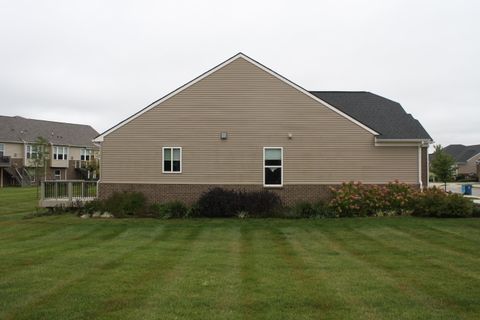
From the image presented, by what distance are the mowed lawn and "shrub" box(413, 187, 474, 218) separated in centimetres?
217

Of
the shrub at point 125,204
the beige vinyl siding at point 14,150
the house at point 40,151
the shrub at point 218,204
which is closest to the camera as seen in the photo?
the shrub at point 218,204

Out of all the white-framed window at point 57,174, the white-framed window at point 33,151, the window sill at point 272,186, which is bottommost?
the window sill at point 272,186

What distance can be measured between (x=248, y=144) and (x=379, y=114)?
24.2 ft

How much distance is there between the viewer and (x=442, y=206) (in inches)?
750

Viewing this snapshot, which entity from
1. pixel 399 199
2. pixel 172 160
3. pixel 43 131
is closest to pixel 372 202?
pixel 399 199

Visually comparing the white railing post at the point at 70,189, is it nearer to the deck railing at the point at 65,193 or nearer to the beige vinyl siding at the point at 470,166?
the deck railing at the point at 65,193

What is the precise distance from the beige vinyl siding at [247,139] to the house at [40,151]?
40.1 m

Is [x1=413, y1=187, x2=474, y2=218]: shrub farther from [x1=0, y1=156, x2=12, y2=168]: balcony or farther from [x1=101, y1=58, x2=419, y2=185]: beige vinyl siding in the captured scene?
[x1=0, y1=156, x2=12, y2=168]: balcony

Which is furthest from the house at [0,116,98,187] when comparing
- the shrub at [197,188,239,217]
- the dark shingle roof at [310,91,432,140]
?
the shrub at [197,188,239,217]

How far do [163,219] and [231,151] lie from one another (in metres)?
4.51

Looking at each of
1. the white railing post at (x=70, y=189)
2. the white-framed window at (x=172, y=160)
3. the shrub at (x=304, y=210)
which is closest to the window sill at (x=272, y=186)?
the shrub at (x=304, y=210)

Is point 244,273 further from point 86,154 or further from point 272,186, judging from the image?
point 86,154

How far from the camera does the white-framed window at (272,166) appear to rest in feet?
71.7

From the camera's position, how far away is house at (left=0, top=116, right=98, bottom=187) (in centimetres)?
5881
